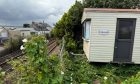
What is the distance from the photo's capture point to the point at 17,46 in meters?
38.3

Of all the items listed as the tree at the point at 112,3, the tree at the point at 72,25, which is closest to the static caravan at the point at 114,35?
the tree at the point at 72,25

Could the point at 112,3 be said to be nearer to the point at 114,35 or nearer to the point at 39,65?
the point at 114,35

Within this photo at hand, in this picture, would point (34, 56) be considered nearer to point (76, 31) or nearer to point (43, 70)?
point (43, 70)

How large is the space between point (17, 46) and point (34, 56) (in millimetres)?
35322

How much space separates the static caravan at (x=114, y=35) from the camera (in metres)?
12.6

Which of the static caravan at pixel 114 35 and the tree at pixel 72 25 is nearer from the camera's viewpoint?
the static caravan at pixel 114 35

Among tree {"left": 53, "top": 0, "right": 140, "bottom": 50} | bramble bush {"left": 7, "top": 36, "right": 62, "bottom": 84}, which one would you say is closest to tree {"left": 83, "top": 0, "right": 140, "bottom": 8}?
tree {"left": 53, "top": 0, "right": 140, "bottom": 50}

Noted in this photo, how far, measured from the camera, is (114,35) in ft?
42.0

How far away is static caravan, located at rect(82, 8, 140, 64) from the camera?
495 inches

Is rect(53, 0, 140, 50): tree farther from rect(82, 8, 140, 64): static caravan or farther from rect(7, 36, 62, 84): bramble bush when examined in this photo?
rect(7, 36, 62, 84): bramble bush

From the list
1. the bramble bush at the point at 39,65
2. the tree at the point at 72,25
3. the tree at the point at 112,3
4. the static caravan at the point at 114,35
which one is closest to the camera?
the bramble bush at the point at 39,65

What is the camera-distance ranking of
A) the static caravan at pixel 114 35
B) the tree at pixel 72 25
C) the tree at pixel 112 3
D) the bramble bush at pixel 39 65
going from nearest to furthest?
the bramble bush at pixel 39 65 < the static caravan at pixel 114 35 < the tree at pixel 72 25 < the tree at pixel 112 3

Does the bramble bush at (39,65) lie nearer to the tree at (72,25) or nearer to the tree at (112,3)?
the tree at (72,25)

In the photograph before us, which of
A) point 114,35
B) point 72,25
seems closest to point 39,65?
point 114,35
